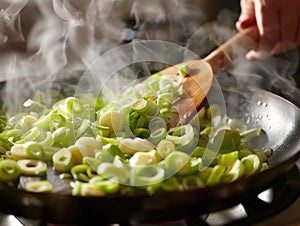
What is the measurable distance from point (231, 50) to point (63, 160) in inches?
26.5

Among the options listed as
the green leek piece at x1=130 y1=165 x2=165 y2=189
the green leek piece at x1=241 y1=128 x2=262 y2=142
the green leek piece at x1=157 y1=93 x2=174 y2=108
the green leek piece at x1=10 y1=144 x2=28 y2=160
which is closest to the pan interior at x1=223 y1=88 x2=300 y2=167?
the green leek piece at x1=241 y1=128 x2=262 y2=142

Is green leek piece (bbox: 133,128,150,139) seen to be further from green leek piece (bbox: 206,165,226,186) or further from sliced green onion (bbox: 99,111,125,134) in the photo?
green leek piece (bbox: 206,165,226,186)

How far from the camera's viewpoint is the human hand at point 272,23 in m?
1.58

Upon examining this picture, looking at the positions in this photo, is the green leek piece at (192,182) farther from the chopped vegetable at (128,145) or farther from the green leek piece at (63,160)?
the green leek piece at (63,160)

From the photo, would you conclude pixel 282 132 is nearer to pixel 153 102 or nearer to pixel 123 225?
pixel 153 102

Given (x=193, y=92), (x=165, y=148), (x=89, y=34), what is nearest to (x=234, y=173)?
(x=165, y=148)

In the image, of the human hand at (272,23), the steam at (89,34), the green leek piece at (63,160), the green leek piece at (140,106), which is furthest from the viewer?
the steam at (89,34)

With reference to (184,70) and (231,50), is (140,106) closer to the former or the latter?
(184,70)

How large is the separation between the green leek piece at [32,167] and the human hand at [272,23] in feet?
2.74

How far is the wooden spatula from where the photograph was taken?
4.51 feet

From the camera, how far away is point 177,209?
0.91 m

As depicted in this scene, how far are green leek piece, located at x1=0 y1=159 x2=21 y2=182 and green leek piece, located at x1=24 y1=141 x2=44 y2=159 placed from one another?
9 centimetres

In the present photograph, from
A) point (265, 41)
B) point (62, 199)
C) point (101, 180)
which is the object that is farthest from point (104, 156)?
point (265, 41)

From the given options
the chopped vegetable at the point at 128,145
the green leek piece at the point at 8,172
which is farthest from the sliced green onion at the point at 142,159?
the green leek piece at the point at 8,172
